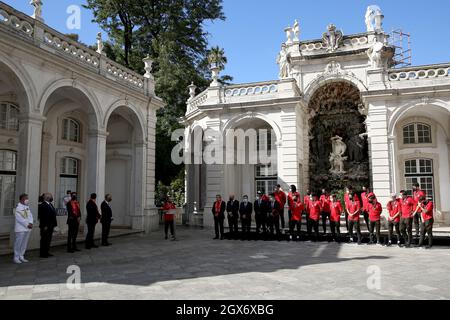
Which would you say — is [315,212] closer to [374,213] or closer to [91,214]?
[374,213]

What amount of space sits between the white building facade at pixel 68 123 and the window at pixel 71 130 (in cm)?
4

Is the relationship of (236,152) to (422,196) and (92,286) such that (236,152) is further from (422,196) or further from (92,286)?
(92,286)

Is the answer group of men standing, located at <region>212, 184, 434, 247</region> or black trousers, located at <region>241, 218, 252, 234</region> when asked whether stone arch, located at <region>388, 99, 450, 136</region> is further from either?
black trousers, located at <region>241, 218, 252, 234</region>

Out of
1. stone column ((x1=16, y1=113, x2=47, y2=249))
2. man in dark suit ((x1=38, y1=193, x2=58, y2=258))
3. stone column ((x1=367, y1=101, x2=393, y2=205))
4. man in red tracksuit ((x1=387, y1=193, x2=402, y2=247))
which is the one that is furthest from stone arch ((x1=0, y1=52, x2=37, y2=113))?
stone column ((x1=367, y1=101, x2=393, y2=205))

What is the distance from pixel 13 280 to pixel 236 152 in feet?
43.2

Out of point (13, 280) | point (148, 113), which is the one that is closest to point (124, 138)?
point (148, 113)

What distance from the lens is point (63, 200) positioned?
13828 mm

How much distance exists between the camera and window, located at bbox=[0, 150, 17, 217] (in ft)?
40.4

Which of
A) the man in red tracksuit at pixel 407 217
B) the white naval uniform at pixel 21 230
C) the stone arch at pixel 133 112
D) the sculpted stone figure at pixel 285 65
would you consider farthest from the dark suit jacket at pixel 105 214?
the sculpted stone figure at pixel 285 65

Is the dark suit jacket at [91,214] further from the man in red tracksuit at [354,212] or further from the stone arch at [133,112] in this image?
the man in red tracksuit at [354,212]

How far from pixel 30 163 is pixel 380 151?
12950mm

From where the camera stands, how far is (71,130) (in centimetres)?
1475

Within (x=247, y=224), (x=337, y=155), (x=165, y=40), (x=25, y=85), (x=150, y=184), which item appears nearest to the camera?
(x=25, y=85)

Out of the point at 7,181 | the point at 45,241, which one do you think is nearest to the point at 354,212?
the point at 45,241
